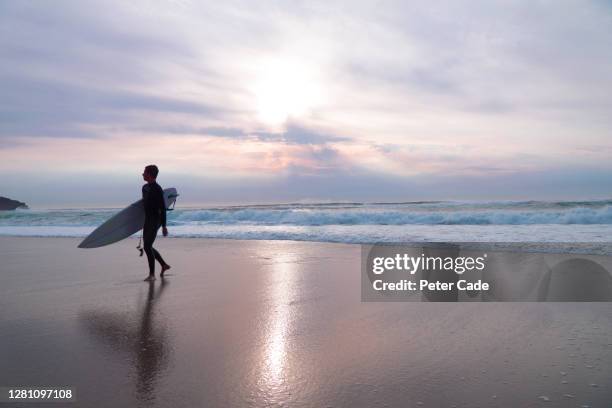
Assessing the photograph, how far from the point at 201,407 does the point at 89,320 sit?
8.23ft

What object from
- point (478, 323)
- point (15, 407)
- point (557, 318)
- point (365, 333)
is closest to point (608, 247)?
point (557, 318)

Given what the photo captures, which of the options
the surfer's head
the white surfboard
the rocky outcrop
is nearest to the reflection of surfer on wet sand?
the surfer's head

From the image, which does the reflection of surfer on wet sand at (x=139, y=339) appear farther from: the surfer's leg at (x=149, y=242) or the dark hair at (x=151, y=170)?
the dark hair at (x=151, y=170)

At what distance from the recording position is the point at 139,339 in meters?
3.77

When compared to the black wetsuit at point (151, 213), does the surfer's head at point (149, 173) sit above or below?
above

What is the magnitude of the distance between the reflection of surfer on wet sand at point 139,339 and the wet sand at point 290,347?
0.05 feet

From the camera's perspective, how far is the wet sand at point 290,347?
2.63 m

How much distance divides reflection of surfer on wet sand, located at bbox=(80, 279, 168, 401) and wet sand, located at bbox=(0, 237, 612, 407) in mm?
16

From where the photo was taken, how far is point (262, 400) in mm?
2521

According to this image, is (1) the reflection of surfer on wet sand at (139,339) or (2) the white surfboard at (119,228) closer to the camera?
(1) the reflection of surfer on wet sand at (139,339)

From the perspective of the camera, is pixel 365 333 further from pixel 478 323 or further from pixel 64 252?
pixel 64 252

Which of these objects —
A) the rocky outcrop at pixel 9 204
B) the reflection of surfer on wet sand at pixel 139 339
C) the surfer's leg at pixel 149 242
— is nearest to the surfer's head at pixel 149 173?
the surfer's leg at pixel 149 242

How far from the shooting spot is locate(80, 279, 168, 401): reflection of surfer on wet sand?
290 cm

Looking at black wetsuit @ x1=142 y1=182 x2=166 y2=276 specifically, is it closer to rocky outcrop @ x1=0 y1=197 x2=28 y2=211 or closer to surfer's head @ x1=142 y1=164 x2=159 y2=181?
surfer's head @ x1=142 y1=164 x2=159 y2=181
